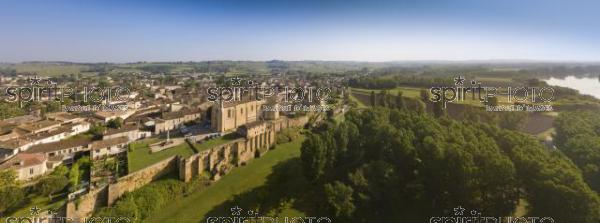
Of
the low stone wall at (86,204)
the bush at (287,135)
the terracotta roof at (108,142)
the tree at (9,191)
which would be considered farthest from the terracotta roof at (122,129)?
the bush at (287,135)

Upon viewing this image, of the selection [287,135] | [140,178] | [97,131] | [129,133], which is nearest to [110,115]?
[97,131]

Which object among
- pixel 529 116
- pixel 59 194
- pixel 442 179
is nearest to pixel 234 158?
pixel 59 194

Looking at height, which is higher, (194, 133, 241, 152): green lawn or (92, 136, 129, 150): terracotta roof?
(92, 136, 129, 150): terracotta roof

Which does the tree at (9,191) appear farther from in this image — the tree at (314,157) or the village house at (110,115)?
the village house at (110,115)

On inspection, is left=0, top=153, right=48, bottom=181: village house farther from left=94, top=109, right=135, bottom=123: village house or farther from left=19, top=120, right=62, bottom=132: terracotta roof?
left=94, top=109, right=135, bottom=123: village house

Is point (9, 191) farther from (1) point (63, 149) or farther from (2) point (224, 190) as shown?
(2) point (224, 190)

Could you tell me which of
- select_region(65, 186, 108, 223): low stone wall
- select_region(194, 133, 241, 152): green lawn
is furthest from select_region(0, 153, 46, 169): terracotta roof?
select_region(194, 133, 241, 152): green lawn

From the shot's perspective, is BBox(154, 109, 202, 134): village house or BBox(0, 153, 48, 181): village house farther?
BBox(154, 109, 202, 134): village house
